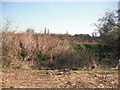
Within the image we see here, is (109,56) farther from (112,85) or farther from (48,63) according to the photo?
(112,85)

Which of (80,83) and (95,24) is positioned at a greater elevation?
(95,24)

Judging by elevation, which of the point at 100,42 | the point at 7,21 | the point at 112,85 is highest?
the point at 7,21

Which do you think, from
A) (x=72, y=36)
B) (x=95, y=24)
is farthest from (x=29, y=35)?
(x=95, y=24)

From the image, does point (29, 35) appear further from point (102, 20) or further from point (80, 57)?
point (102, 20)

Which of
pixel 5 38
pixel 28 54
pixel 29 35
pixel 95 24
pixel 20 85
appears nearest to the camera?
pixel 20 85

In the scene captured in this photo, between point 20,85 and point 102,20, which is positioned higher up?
point 102,20

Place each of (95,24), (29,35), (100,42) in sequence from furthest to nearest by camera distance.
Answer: (100,42)
(95,24)
(29,35)

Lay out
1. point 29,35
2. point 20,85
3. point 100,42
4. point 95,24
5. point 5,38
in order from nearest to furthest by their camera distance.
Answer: point 20,85
point 5,38
point 29,35
point 95,24
point 100,42

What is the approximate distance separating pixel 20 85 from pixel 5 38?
5.51m

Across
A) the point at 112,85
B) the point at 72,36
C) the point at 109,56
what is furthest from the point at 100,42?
the point at 112,85

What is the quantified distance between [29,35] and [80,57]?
4380mm

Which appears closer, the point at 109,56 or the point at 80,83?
the point at 80,83

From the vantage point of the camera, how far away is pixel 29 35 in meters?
10.7

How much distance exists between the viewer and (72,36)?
1267 centimetres
